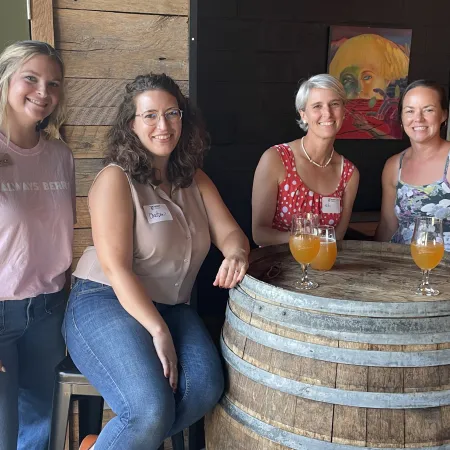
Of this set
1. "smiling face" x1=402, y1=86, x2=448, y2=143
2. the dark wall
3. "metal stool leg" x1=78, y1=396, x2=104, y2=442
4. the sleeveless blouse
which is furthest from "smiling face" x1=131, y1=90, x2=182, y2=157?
the dark wall

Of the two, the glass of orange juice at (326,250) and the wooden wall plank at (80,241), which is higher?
the glass of orange juice at (326,250)

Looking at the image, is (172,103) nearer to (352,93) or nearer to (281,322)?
(281,322)

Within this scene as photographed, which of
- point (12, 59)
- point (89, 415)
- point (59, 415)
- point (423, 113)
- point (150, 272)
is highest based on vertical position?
point (12, 59)

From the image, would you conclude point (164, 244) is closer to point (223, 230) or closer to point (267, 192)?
point (223, 230)

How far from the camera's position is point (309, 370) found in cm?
122

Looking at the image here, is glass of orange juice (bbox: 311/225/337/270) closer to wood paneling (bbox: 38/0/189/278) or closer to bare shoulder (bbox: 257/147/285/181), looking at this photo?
bare shoulder (bbox: 257/147/285/181)

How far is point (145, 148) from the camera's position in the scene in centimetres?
168

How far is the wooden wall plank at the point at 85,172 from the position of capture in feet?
6.17

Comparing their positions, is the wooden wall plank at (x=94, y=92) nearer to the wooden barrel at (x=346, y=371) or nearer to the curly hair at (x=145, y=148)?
the curly hair at (x=145, y=148)

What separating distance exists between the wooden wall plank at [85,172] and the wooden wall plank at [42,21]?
40 centimetres

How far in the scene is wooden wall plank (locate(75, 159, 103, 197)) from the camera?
6.17ft

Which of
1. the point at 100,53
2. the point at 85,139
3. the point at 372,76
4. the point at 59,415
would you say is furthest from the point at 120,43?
the point at 372,76

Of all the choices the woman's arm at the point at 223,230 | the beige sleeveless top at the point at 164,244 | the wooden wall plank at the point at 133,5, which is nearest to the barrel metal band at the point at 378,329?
the woman's arm at the point at 223,230

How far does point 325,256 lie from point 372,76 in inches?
76.3
